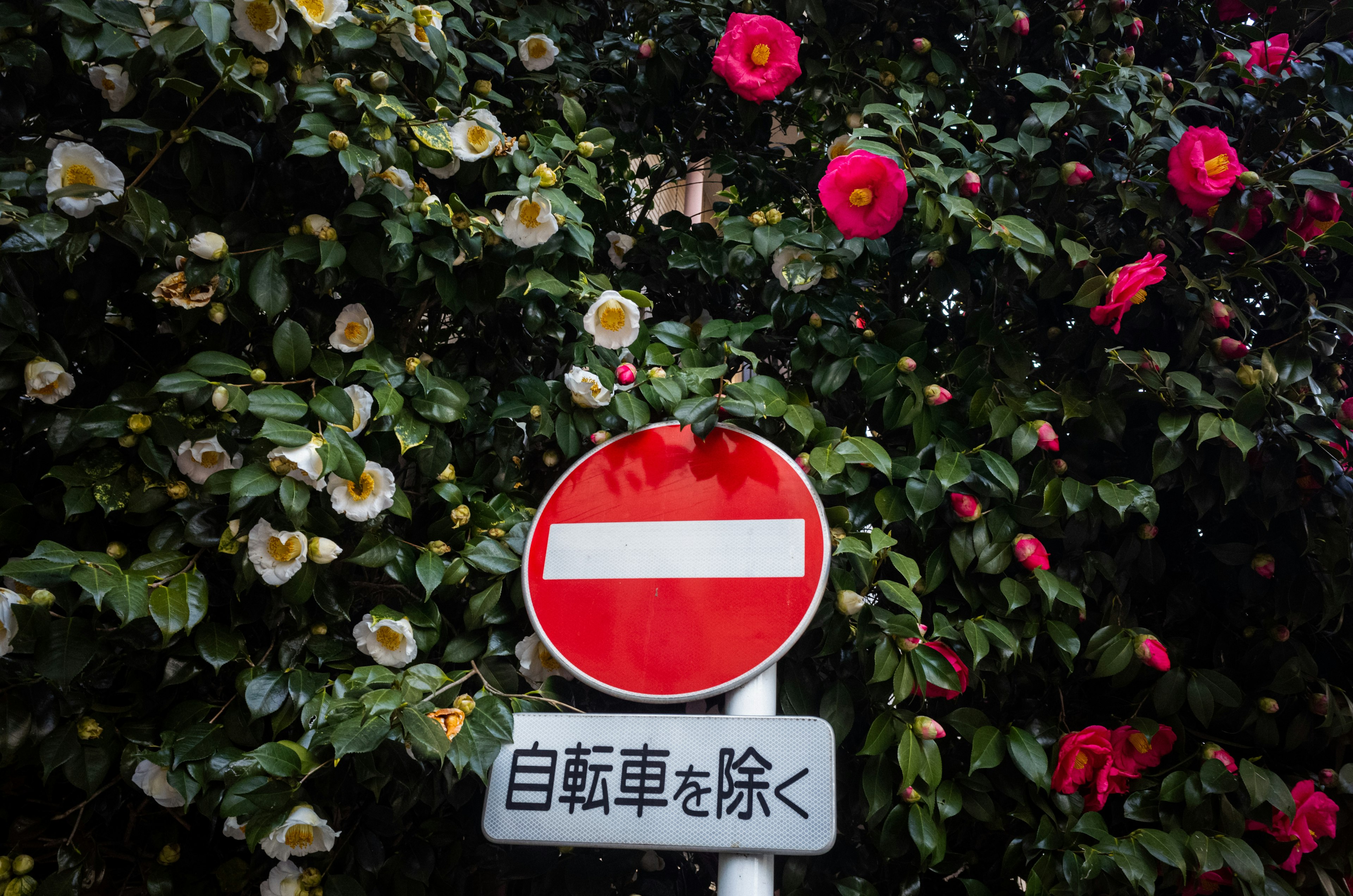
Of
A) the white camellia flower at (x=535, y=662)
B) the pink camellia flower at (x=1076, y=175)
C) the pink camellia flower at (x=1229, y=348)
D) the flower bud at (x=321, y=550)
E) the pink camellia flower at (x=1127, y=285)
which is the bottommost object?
the white camellia flower at (x=535, y=662)

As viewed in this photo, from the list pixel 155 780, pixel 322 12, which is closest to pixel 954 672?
pixel 155 780

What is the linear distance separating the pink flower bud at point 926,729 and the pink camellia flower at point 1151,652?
295 mm

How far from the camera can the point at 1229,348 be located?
1087mm

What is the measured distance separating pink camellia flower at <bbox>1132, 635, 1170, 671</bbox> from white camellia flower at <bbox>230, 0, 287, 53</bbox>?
1.31 m

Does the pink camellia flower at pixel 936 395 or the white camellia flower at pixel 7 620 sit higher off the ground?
the pink camellia flower at pixel 936 395

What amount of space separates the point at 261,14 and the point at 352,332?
38cm

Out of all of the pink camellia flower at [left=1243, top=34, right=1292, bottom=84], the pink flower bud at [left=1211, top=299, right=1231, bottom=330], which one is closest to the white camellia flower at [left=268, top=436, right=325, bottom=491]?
the pink flower bud at [left=1211, top=299, right=1231, bottom=330]

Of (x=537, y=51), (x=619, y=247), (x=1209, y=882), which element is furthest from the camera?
(x=619, y=247)

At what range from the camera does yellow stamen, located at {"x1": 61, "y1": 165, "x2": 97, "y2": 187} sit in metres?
0.94

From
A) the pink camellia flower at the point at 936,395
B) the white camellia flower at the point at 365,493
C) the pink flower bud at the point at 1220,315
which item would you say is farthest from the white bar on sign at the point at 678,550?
the pink flower bud at the point at 1220,315

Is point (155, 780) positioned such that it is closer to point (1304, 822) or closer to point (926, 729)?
point (926, 729)

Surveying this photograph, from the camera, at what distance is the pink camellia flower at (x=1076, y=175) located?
3.84ft

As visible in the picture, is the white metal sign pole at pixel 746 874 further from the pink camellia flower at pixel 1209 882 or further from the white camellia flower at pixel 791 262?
the white camellia flower at pixel 791 262

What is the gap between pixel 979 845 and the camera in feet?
3.87
